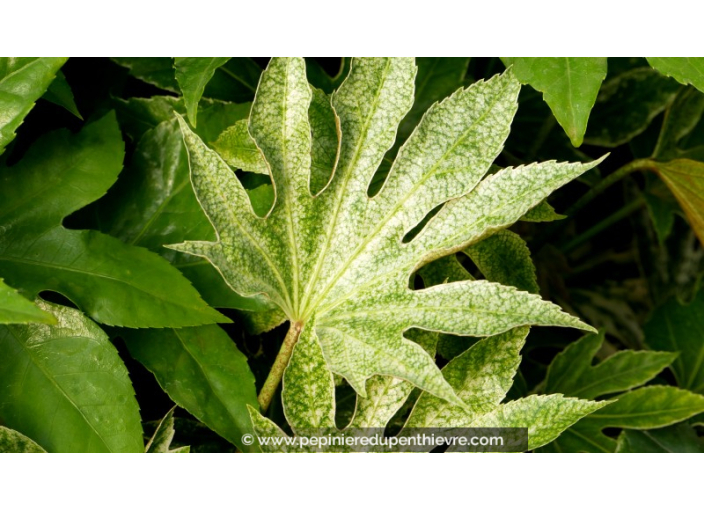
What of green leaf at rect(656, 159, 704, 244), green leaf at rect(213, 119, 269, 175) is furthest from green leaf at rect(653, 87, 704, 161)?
green leaf at rect(213, 119, 269, 175)

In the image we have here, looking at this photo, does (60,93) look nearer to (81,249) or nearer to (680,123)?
(81,249)

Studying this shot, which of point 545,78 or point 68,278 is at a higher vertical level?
point 545,78

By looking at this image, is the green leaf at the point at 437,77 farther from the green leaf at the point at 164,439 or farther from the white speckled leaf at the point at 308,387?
the green leaf at the point at 164,439

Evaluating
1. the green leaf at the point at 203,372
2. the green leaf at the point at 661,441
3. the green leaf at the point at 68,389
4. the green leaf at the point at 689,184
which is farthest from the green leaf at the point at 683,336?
the green leaf at the point at 68,389

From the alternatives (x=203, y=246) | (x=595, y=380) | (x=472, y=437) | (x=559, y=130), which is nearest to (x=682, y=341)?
(x=595, y=380)

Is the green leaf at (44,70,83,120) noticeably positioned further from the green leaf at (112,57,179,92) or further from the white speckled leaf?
the white speckled leaf

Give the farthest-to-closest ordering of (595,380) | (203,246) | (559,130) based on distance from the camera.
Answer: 1. (559,130)
2. (595,380)
3. (203,246)

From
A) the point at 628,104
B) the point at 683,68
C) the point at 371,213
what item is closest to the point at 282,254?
the point at 371,213

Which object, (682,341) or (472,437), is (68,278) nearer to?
(472,437)
